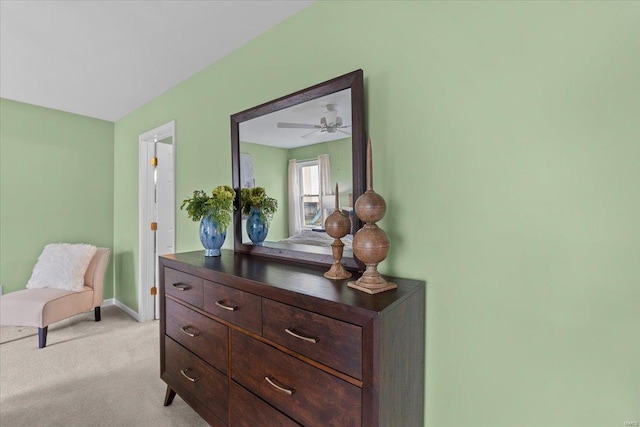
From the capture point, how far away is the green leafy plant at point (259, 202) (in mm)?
1889

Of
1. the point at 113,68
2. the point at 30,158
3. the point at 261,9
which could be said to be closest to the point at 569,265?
the point at 261,9

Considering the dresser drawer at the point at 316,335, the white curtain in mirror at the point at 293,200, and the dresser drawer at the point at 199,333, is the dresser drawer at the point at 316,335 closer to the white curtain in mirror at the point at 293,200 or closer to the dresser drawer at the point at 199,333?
the dresser drawer at the point at 199,333

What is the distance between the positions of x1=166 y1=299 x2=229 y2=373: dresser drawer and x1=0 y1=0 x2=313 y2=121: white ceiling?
5.63 ft

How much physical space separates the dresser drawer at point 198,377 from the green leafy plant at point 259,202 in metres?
0.88

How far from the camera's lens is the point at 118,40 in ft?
6.64

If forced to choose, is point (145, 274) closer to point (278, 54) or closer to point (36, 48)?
point (36, 48)

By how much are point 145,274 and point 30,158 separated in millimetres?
1838

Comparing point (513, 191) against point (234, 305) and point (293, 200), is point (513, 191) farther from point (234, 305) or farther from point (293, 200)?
point (234, 305)

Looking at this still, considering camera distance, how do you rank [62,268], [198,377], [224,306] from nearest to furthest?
1. [224,306]
2. [198,377]
3. [62,268]

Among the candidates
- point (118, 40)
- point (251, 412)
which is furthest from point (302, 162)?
point (118, 40)

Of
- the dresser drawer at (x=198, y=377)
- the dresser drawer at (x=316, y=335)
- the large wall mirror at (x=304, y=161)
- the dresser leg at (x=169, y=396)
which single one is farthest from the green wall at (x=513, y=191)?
the dresser leg at (x=169, y=396)

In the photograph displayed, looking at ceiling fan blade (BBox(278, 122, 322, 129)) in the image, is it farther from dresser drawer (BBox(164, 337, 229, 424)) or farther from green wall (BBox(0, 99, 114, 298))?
green wall (BBox(0, 99, 114, 298))

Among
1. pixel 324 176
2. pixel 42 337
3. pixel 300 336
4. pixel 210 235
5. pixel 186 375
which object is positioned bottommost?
pixel 42 337

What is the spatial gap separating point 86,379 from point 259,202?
1919 millimetres
